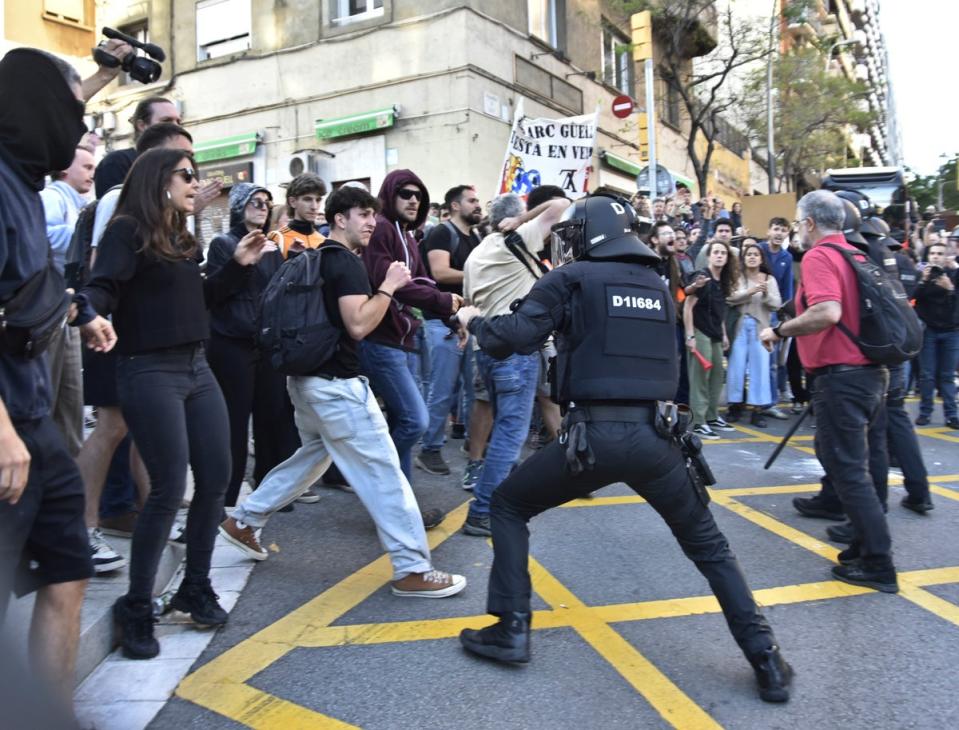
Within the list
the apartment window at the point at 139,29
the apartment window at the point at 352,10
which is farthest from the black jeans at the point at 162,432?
the apartment window at the point at 139,29

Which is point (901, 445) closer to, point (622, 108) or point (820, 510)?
point (820, 510)

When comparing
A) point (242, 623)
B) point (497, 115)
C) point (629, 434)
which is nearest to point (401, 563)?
point (242, 623)

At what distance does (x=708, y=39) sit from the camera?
80.1 ft

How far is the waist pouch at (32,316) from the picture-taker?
84.1 inches

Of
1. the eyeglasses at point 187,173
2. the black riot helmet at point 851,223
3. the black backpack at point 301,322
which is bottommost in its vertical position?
the black backpack at point 301,322

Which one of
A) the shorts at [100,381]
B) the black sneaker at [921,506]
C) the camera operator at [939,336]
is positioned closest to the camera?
the shorts at [100,381]

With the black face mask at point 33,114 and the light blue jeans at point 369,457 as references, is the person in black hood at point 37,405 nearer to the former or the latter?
the black face mask at point 33,114

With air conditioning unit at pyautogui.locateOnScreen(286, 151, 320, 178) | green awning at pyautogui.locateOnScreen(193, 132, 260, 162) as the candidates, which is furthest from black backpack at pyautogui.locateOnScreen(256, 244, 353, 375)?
green awning at pyautogui.locateOnScreen(193, 132, 260, 162)

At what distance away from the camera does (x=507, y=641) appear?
3.19 meters

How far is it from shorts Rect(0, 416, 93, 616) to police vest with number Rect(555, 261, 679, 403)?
1.74 meters

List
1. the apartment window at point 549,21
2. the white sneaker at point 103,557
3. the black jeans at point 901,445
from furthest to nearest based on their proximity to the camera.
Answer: the apartment window at point 549,21 < the black jeans at point 901,445 < the white sneaker at point 103,557

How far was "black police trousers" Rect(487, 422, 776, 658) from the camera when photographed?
3.02 meters

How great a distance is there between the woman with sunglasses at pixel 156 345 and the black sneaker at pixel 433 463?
3164 mm

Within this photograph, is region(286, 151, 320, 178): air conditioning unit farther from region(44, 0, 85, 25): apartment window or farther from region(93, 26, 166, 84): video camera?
region(93, 26, 166, 84): video camera
